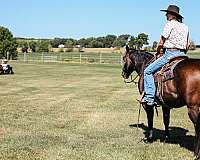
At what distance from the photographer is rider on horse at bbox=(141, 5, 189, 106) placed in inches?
349

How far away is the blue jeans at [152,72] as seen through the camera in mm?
8953

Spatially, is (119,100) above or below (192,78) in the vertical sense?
below

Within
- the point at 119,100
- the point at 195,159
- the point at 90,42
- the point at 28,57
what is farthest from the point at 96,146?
the point at 90,42

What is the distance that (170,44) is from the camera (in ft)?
29.3

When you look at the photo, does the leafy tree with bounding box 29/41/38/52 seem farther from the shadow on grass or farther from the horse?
the horse

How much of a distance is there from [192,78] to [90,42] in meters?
108

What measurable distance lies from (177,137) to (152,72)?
6.95ft

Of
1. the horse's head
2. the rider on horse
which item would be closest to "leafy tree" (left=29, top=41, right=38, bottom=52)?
the horse's head

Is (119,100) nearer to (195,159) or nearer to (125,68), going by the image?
(125,68)

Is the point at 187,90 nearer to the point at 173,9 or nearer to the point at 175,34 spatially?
the point at 175,34

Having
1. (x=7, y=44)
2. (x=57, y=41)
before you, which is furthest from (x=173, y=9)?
(x=57, y=41)

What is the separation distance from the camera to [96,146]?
915 cm

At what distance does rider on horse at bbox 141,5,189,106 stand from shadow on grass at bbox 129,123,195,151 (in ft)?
4.09

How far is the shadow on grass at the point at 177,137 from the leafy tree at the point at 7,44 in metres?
59.6
